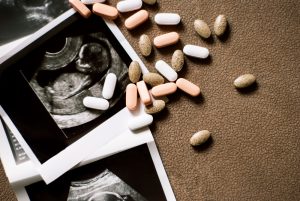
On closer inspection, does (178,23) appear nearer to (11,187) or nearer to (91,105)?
(91,105)

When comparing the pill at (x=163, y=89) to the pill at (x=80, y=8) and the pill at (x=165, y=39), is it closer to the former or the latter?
the pill at (x=165, y=39)

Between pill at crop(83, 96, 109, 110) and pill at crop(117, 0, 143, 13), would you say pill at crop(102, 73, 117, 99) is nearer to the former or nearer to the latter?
pill at crop(83, 96, 109, 110)

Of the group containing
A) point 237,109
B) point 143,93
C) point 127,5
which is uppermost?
point 127,5

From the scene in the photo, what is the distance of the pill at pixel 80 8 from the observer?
727mm

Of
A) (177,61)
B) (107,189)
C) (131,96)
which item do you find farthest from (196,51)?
(107,189)

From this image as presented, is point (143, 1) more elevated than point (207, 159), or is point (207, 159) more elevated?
point (143, 1)

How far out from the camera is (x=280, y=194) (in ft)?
2.46

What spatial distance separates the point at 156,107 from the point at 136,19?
165 millimetres

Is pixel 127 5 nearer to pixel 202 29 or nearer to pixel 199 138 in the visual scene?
pixel 202 29

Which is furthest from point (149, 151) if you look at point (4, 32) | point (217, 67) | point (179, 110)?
point (4, 32)

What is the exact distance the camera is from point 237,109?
2.44ft

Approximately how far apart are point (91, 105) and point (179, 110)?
6.3 inches

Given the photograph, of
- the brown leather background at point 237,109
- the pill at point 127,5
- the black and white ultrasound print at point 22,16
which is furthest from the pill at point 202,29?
the black and white ultrasound print at point 22,16

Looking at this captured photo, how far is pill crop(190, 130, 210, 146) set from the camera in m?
0.73
